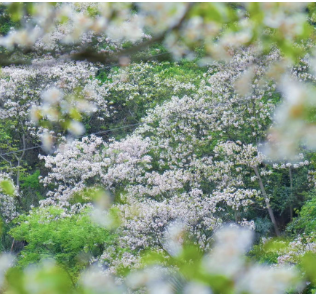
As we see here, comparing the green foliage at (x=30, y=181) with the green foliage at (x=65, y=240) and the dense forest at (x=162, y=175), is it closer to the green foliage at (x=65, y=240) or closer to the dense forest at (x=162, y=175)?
the dense forest at (x=162, y=175)

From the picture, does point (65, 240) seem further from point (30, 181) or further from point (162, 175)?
point (30, 181)

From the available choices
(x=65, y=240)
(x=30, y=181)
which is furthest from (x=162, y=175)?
(x=30, y=181)

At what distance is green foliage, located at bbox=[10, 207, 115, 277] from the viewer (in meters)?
11.3

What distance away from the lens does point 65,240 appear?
11609 mm

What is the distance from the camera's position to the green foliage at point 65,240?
11.3m

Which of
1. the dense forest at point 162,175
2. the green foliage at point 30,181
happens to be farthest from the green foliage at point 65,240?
the green foliage at point 30,181

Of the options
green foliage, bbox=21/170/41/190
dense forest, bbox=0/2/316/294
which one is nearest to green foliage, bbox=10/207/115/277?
dense forest, bbox=0/2/316/294

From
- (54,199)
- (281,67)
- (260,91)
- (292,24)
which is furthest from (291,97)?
(54,199)

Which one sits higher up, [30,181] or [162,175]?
[30,181]

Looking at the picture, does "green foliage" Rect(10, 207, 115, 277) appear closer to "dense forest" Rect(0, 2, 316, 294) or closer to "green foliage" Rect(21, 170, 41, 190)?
"dense forest" Rect(0, 2, 316, 294)

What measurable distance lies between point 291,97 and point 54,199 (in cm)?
1396

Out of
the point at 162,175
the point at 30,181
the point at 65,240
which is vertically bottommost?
the point at 65,240

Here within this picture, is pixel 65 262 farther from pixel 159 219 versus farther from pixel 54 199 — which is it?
pixel 54 199

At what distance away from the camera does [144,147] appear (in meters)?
15.0
